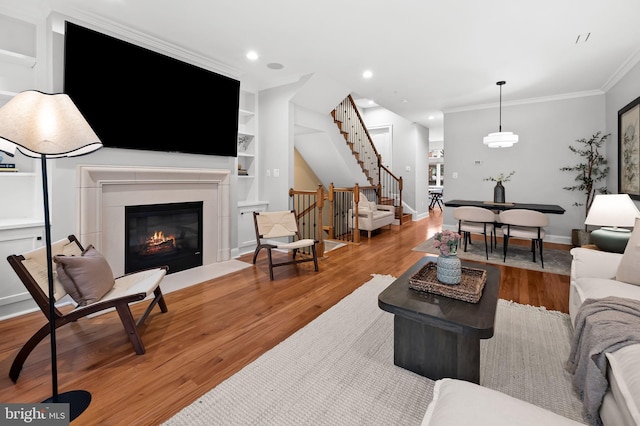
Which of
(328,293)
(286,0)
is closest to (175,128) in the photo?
(286,0)

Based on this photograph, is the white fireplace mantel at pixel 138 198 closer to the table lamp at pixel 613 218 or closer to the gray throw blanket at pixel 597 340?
the gray throw blanket at pixel 597 340

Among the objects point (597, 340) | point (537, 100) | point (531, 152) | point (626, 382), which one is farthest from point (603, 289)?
point (537, 100)

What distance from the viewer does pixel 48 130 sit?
152 centimetres

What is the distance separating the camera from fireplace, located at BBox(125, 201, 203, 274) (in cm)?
353

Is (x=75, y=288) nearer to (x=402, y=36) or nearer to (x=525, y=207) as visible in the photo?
(x=402, y=36)

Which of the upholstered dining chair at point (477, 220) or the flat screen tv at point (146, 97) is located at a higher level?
the flat screen tv at point (146, 97)

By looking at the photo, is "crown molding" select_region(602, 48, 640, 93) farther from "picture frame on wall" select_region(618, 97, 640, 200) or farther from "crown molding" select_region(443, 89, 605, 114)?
"picture frame on wall" select_region(618, 97, 640, 200)

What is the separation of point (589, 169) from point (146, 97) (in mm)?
6736

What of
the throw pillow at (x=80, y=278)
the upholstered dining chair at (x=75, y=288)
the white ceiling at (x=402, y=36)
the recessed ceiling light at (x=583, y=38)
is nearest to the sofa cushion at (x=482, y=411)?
the upholstered dining chair at (x=75, y=288)

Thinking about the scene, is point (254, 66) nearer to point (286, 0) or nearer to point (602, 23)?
point (286, 0)

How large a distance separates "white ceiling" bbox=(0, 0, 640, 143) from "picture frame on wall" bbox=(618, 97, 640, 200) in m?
0.63

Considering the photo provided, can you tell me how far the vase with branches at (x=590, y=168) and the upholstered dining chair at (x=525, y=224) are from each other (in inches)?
69.1

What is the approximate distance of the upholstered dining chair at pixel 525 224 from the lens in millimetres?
4141

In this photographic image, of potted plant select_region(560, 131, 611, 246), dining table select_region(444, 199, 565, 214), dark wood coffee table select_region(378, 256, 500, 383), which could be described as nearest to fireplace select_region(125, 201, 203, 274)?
dark wood coffee table select_region(378, 256, 500, 383)
